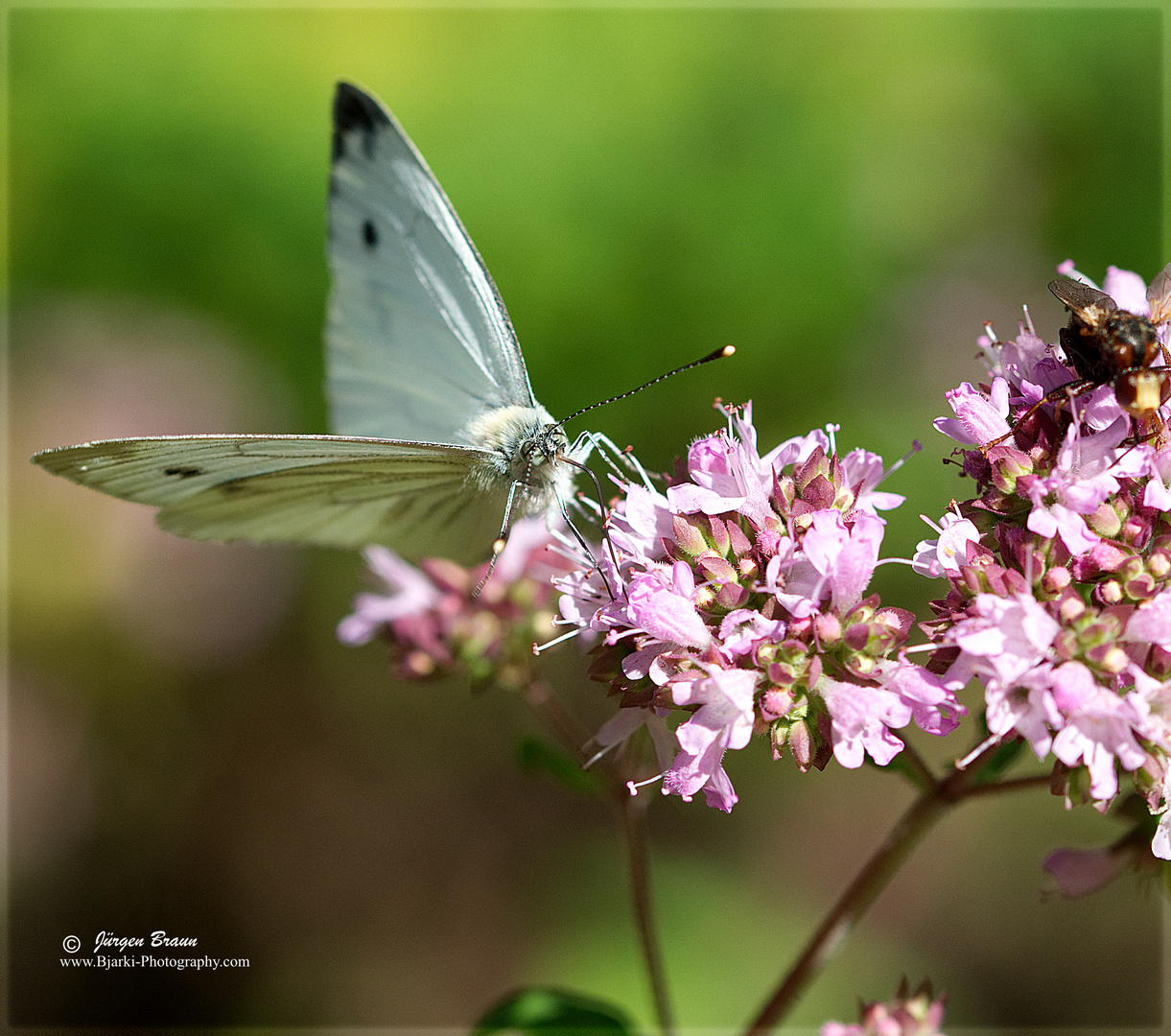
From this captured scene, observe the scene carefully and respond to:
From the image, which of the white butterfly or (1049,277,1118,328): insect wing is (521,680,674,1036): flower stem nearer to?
the white butterfly

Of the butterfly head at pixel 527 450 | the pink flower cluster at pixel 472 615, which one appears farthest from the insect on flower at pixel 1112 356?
the pink flower cluster at pixel 472 615

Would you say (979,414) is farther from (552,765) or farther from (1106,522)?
(552,765)

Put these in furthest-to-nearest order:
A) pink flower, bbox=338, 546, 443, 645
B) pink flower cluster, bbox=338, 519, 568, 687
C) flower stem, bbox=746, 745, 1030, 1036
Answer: pink flower, bbox=338, 546, 443, 645, pink flower cluster, bbox=338, 519, 568, 687, flower stem, bbox=746, 745, 1030, 1036

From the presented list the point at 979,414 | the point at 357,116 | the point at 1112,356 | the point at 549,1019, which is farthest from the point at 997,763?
the point at 357,116

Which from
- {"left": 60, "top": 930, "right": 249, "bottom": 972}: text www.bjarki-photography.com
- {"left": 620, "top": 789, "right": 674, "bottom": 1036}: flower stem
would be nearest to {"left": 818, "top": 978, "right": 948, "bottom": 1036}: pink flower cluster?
{"left": 620, "top": 789, "right": 674, "bottom": 1036}: flower stem

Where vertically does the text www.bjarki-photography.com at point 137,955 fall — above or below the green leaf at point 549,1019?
below

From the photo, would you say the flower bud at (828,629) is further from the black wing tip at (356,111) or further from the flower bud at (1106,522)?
the black wing tip at (356,111)
